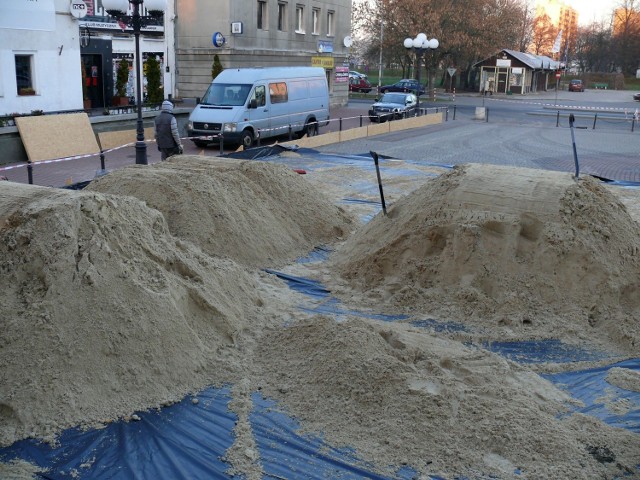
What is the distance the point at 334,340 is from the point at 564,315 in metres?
3.14

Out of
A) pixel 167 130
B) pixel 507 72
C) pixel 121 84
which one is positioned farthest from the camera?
pixel 507 72

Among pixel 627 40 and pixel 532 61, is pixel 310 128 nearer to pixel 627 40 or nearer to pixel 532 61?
pixel 532 61

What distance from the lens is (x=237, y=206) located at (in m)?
10.4

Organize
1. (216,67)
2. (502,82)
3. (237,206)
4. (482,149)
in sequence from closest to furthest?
(237,206), (482,149), (216,67), (502,82)

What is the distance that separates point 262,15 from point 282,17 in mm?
1804

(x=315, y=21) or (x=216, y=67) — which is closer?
(x=216, y=67)

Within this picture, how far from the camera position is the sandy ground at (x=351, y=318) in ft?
17.3

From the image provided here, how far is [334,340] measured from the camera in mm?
6242

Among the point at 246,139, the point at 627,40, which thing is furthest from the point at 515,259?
the point at 627,40

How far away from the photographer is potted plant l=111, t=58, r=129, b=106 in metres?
26.0

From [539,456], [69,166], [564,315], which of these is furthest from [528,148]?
[539,456]

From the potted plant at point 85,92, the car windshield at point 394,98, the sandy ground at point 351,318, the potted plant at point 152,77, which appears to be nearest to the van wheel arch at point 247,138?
the potted plant at point 152,77

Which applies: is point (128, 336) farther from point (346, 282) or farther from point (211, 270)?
point (346, 282)

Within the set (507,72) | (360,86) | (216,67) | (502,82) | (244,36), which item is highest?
(244,36)
